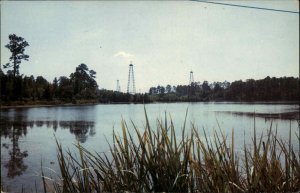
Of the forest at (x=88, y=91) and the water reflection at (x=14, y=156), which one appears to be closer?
the water reflection at (x=14, y=156)

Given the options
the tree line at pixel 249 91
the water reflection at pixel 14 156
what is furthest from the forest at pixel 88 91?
the water reflection at pixel 14 156

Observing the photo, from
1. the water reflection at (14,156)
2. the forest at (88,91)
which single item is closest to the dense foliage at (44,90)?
the forest at (88,91)

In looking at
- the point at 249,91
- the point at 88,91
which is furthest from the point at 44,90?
the point at 249,91

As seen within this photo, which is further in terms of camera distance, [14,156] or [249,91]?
[249,91]

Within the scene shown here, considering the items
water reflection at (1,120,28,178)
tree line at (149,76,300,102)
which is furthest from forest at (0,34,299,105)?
water reflection at (1,120,28,178)

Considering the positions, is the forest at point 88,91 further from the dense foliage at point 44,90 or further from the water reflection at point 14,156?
the water reflection at point 14,156

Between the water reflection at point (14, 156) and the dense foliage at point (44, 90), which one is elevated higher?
the dense foliage at point (44, 90)

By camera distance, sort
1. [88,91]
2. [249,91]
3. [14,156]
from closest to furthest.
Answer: [14,156] < [88,91] < [249,91]

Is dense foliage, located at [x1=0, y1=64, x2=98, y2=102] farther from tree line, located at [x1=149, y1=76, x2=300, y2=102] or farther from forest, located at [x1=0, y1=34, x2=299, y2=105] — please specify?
tree line, located at [x1=149, y1=76, x2=300, y2=102]

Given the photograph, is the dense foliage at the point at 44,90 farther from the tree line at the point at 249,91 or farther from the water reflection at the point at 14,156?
the water reflection at the point at 14,156

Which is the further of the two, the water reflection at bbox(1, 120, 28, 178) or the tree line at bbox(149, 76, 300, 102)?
the tree line at bbox(149, 76, 300, 102)

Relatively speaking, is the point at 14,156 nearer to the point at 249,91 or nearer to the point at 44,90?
the point at 44,90
